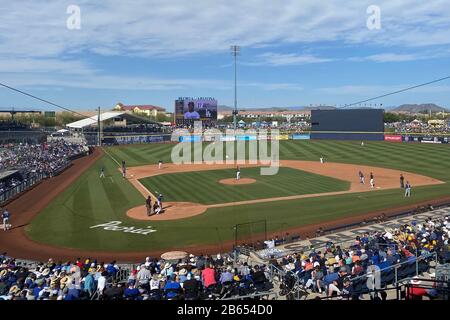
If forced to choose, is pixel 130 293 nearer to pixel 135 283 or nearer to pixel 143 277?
pixel 135 283

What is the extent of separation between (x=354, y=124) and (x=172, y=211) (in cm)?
5801

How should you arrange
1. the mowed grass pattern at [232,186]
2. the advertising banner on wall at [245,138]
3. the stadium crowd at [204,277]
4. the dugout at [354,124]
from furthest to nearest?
the advertising banner on wall at [245,138] → the dugout at [354,124] → the mowed grass pattern at [232,186] → the stadium crowd at [204,277]

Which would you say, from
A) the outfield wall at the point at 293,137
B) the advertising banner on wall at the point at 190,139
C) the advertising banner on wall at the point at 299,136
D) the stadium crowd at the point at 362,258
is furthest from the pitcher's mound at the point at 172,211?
the advertising banner on wall at the point at 299,136

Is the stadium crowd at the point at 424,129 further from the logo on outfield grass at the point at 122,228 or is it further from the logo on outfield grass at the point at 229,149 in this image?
the logo on outfield grass at the point at 122,228

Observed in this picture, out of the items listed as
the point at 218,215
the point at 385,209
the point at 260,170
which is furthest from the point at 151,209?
the point at 260,170

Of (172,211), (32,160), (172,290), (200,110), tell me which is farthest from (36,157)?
(200,110)

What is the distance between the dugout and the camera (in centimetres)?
7638

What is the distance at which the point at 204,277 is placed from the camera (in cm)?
1159

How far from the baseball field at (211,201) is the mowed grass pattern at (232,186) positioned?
0.08m

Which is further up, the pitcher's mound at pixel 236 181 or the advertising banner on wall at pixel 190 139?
the advertising banner on wall at pixel 190 139

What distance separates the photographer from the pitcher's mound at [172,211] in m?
24.9

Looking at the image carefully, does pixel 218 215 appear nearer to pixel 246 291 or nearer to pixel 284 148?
pixel 246 291
